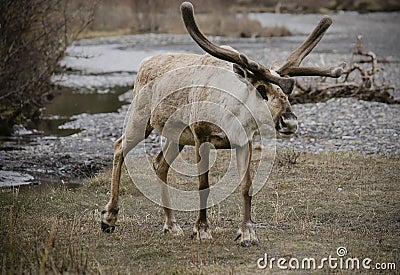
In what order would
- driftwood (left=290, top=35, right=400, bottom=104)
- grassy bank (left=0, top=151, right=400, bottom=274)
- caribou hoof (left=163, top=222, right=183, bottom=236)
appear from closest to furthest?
1. grassy bank (left=0, top=151, right=400, bottom=274)
2. caribou hoof (left=163, top=222, right=183, bottom=236)
3. driftwood (left=290, top=35, right=400, bottom=104)

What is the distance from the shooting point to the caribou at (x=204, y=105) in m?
8.15

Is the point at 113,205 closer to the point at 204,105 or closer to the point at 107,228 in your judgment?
the point at 107,228

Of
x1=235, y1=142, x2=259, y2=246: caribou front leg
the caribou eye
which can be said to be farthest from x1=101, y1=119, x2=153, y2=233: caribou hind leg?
the caribou eye

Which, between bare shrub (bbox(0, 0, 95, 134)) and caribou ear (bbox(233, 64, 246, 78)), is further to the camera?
bare shrub (bbox(0, 0, 95, 134))

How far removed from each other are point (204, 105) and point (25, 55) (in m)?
13.8

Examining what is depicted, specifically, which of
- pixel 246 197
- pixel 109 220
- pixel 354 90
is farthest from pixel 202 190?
pixel 354 90

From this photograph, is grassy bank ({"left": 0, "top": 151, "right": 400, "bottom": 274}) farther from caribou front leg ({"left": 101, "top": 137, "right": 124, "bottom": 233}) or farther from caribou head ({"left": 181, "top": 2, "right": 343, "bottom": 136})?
caribou head ({"left": 181, "top": 2, "right": 343, "bottom": 136})

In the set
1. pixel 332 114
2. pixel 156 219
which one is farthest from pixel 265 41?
pixel 156 219

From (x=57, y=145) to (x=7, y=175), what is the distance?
12.2 feet

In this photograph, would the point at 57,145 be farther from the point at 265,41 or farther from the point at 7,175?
the point at 265,41

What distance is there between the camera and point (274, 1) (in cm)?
9256

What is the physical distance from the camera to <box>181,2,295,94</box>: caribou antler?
26.3 feet

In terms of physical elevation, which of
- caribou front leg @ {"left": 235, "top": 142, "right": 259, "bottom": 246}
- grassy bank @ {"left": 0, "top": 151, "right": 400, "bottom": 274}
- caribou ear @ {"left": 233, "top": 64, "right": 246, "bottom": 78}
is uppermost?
caribou ear @ {"left": 233, "top": 64, "right": 246, "bottom": 78}

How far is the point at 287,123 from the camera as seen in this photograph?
793 centimetres
